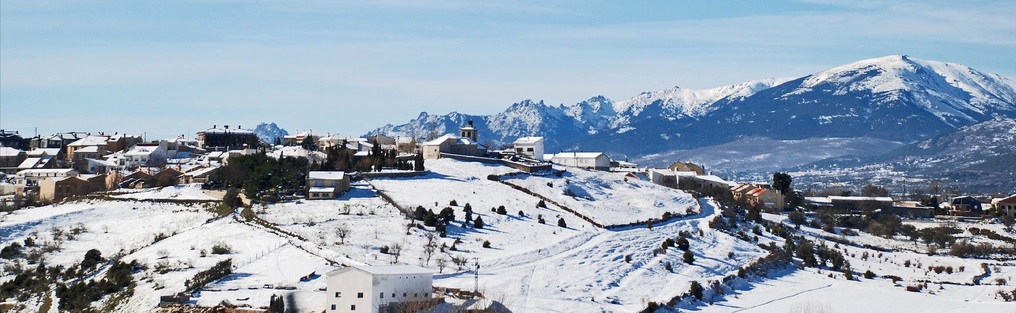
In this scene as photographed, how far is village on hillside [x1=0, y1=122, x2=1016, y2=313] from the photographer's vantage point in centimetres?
5619

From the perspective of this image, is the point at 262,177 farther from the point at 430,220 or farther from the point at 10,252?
the point at 10,252

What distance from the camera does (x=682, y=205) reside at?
307 feet

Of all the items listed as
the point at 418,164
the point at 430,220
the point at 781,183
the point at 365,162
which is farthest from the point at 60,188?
the point at 781,183

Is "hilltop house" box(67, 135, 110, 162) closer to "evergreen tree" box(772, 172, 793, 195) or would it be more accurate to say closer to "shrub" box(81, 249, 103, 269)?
"shrub" box(81, 249, 103, 269)

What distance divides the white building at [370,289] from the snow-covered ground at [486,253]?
229cm

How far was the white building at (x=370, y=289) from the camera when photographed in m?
50.2

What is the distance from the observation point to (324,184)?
7950cm

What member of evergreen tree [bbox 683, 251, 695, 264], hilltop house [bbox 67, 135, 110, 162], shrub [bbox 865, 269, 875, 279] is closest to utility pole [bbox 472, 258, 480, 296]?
evergreen tree [bbox 683, 251, 695, 264]

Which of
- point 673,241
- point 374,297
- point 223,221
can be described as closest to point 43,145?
point 223,221

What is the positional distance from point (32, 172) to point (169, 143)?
19719mm

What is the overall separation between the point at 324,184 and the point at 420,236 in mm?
13672

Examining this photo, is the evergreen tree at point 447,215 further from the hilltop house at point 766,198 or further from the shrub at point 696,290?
the hilltop house at point 766,198

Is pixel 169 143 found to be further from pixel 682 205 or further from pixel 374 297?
pixel 374 297

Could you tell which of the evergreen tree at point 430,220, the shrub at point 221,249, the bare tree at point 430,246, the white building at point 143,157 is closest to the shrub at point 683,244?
the evergreen tree at point 430,220
